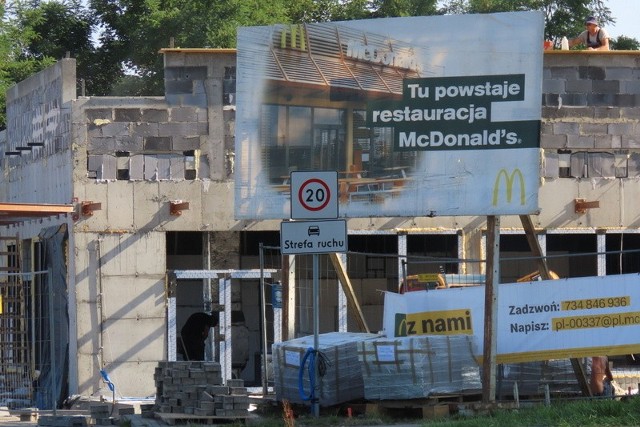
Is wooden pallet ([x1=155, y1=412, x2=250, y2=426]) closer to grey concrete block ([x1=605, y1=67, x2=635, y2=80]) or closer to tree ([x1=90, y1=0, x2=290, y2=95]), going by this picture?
grey concrete block ([x1=605, y1=67, x2=635, y2=80])

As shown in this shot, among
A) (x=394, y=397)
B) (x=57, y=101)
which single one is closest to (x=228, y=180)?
(x=57, y=101)

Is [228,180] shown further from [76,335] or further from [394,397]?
[394,397]

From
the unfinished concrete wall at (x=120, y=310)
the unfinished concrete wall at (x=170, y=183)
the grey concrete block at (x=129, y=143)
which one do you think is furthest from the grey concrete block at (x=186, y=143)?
the unfinished concrete wall at (x=120, y=310)

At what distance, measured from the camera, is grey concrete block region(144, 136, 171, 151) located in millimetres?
22453

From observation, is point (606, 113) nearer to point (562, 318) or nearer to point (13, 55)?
point (562, 318)

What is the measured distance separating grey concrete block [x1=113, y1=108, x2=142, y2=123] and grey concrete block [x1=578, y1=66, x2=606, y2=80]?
776 centimetres

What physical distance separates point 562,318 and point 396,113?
3.42 m

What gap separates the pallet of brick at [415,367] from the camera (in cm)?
1596

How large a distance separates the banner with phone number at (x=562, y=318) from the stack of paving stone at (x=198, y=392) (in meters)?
3.21

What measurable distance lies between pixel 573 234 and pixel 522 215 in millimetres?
7904

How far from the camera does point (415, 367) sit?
1593cm

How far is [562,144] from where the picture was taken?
912 inches

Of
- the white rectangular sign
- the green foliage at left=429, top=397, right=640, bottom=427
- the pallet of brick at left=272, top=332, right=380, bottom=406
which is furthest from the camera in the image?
the pallet of brick at left=272, top=332, right=380, bottom=406

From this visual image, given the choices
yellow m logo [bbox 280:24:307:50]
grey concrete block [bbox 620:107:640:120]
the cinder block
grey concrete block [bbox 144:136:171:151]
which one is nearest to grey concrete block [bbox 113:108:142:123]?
grey concrete block [bbox 144:136:171:151]
